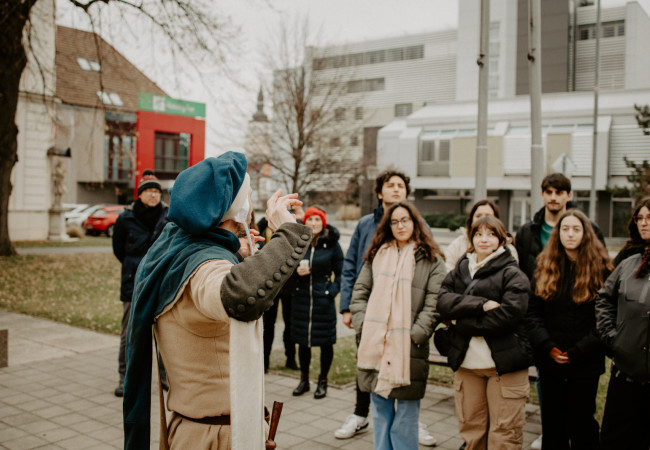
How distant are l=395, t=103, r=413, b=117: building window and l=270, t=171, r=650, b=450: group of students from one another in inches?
2405

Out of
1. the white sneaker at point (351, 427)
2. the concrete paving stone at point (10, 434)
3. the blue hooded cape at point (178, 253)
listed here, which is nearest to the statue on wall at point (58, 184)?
the concrete paving stone at point (10, 434)

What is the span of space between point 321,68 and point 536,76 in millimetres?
16396

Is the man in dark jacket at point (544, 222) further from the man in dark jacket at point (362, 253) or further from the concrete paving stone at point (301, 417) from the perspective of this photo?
the concrete paving stone at point (301, 417)

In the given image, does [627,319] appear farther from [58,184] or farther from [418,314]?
[58,184]

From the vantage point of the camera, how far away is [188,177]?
2107 millimetres

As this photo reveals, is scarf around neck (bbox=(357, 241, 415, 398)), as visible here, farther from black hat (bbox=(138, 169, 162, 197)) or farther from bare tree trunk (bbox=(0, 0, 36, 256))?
bare tree trunk (bbox=(0, 0, 36, 256))

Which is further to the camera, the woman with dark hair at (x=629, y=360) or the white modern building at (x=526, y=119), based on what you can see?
the white modern building at (x=526, y=119)

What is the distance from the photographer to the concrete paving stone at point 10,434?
4.95 metres

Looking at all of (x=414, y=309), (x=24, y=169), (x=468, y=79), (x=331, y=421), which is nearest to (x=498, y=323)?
(x=414, y=309)

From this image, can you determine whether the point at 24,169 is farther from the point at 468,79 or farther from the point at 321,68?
the point at 468,79

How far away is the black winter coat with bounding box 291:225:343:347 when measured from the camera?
250 inches

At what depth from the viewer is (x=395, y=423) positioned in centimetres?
430

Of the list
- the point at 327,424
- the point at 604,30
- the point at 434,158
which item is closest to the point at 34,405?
the point at 327,424

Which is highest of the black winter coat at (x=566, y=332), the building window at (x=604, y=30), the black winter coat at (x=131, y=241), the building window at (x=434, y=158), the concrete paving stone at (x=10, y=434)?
the building window at (x=604, y=30)
